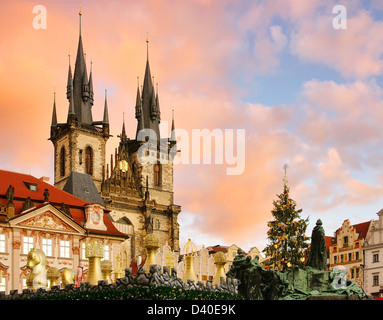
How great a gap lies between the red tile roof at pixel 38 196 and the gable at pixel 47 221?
632 millimetres

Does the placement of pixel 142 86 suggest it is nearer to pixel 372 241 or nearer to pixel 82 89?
pixel 82 89

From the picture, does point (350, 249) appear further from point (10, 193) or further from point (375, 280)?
point (10, 193)

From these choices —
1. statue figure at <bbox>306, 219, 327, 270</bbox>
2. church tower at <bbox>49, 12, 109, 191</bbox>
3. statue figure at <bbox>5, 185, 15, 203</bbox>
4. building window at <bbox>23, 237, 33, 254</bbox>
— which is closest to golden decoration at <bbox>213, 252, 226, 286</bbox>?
statue figure at <bbox>306, 219, 327, 270</bbox>

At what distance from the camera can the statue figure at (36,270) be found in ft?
77.3

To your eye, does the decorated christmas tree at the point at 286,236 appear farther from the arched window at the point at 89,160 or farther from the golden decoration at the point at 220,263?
the arched window at the point at 89,160

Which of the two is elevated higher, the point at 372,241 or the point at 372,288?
the point at 372,241

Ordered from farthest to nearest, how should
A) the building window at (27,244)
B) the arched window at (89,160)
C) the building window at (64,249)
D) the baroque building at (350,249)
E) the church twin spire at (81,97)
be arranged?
1. the church twin spire at (81,97)
2. the arched window at (89,160)
3. the baroque building at (350,249)
4. the building window at (64,249)
5. the building window at (27,244)

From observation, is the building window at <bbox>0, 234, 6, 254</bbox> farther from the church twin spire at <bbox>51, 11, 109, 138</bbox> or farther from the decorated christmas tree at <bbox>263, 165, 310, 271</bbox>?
the church twin spire at <bbox>51, 11, 109, 138</bbox>

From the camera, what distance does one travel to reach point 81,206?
42.1 metres

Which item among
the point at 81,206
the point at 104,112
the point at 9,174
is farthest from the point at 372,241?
the point at 104,112

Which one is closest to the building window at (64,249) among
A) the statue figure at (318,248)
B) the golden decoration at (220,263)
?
the golden decoration at (220,263)

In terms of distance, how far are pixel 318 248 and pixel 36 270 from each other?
10880mm

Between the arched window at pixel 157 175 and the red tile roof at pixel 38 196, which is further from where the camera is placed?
the arched window at pixel 157 175
